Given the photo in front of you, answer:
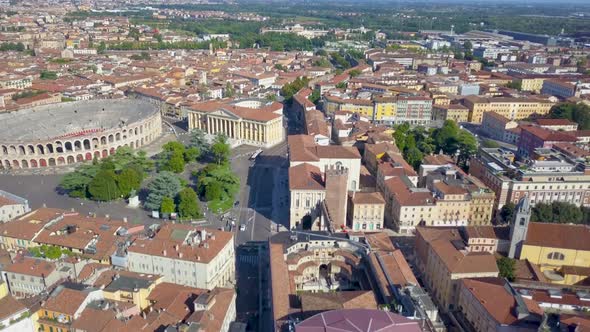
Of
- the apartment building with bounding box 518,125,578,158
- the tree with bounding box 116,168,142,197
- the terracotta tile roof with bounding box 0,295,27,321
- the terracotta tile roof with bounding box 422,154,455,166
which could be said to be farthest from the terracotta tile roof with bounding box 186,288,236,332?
the apartment building with bounding box 518,125,578,158

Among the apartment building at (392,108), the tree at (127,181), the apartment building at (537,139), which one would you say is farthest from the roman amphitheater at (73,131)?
the apartment building at (537,139)

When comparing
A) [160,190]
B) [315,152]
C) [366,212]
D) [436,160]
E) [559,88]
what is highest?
[559,88]

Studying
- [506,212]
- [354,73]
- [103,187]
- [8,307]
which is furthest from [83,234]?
[354,73]

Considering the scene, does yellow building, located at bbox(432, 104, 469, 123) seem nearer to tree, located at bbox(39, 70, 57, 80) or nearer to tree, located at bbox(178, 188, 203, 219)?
tree, located at bbox(178, 188, 203, 219)

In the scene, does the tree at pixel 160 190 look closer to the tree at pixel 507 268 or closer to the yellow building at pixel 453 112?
the tree at pixel 507 268

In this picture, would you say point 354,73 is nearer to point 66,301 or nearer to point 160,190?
point 160,190

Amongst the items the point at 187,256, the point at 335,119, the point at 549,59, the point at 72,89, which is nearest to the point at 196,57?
the point at 72,89
